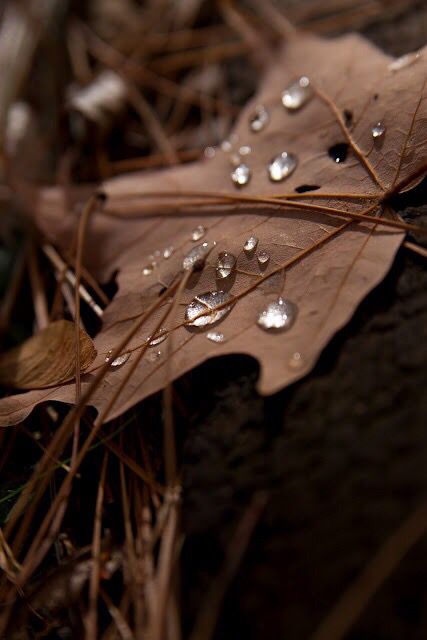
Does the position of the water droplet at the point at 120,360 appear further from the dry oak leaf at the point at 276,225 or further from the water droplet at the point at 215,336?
the water droplet at the point at 215,336

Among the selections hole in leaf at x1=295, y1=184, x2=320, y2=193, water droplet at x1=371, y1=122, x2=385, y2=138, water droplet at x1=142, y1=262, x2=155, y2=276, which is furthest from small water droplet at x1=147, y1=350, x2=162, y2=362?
water droplet at x1=371, y1=122, x2=385, y2=138

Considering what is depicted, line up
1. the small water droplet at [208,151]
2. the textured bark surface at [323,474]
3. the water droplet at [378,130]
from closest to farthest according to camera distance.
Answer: the textured bark surface at [323,474]
the water droplet at [378,130]
the small water droplet at [208,151]

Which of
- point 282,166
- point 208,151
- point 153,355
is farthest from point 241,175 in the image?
point 153,355

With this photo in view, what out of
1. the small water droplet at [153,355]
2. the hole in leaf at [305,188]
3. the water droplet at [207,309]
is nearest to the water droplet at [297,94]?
the hole in leaf at [305,188]

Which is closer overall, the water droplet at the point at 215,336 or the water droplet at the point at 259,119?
the water droplet at the point at 215,336

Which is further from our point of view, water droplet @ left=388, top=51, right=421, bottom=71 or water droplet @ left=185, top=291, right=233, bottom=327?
water droplet @ left=388, top=51, right=421, bottom=71

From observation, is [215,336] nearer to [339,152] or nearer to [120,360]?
[120,360]

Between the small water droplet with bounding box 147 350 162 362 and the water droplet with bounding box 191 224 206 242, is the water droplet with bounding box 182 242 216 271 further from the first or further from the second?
the small water droplet with bounding box 147 350 162 362
